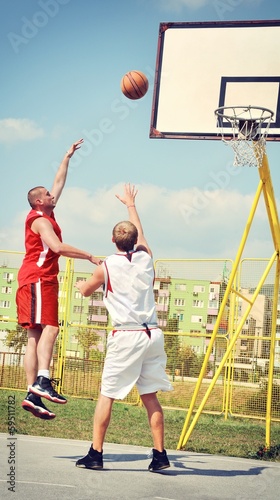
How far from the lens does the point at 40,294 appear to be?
743cm

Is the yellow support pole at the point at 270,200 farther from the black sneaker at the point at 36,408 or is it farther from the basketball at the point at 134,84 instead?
the black sneaker at the point at 36,408

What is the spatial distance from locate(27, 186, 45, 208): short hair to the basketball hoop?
8.85 feet

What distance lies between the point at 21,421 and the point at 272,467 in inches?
158

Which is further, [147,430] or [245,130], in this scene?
[147,430]

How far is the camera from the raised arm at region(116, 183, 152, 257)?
7.45 m

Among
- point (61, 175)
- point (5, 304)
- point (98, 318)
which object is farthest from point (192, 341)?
point (61, 175)

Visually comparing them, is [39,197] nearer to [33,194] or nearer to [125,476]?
[33,194]

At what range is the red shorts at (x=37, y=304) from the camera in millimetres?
7414

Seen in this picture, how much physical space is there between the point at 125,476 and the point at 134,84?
4.79m

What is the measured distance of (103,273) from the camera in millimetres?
7016

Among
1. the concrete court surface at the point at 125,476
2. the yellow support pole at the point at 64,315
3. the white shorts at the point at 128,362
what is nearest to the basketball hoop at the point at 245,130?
the white shorts at the point at 128,362

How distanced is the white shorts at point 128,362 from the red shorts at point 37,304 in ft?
2.51

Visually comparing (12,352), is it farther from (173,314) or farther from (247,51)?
(247,51)

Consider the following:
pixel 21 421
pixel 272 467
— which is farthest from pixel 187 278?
pixel 272 467
